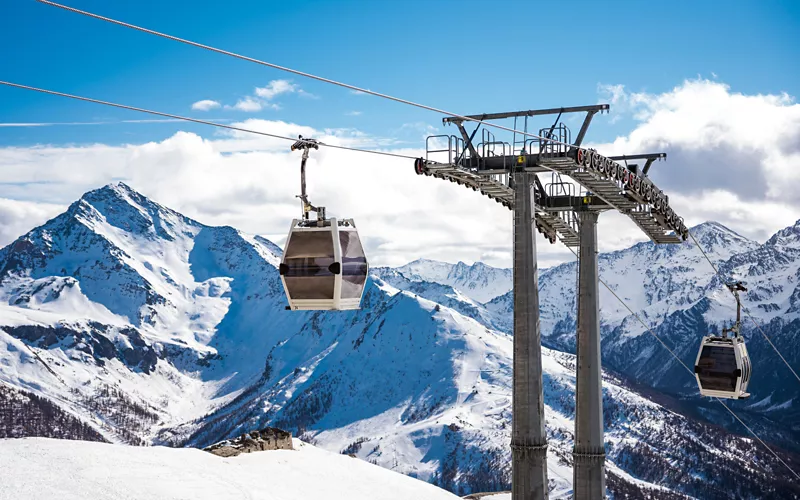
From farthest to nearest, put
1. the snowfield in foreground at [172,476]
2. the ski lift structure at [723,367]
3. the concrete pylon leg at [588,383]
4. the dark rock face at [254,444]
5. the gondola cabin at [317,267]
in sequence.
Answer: the dark rock face at [254,444], the snowfield in foreground at [172,476], the concrete pylon leg at [588,383], the ski lift structure at [723,367], the gondola cabin at [317,267]

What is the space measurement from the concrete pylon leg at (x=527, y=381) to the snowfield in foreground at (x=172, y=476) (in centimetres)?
2462

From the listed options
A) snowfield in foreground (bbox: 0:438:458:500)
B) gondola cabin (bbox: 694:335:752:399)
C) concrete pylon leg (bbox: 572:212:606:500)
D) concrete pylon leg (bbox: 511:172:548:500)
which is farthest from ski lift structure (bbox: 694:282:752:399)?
snowfield in foreground (bbox: 0:438:458:500)

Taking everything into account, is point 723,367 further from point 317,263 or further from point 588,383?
point 317,263

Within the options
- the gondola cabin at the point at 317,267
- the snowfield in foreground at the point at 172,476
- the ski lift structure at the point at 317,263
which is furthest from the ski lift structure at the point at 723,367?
the snowfield in foreground at the point at 172,476

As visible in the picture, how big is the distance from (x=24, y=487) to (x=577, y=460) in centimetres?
2566

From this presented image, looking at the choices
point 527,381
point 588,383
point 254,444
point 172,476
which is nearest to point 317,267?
point 527,381

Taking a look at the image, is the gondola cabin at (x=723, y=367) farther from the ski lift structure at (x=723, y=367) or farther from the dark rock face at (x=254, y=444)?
the dark rock face at (x=254, y=444)

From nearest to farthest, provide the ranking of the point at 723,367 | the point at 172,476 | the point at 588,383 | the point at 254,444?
the point at 723,367
the point at 588,383
the point at 172,476
the point at 254,444

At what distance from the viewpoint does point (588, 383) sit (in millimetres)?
39781

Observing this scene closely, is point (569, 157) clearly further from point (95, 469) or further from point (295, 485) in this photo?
point (295, 485)

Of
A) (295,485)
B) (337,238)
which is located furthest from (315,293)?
(295,485)

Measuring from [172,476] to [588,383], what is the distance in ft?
82.5

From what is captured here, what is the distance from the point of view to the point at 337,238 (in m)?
21.0

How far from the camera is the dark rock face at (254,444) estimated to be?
6675 cm
